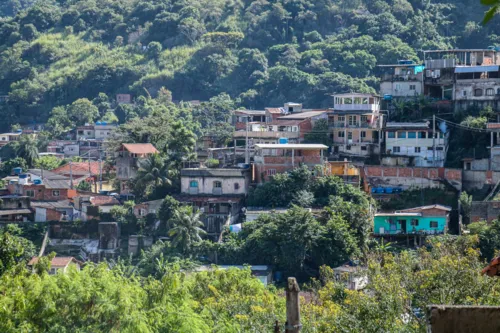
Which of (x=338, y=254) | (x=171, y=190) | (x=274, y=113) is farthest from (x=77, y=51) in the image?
(x=338, y=254)

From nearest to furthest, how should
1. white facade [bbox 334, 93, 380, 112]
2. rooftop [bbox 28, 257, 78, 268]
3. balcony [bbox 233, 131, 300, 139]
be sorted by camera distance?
rooftop [bbox 28, 257, 78, 268] < white facade [bbox 334, 93, 380, 112] < balcony [bbox 233, 131, 300, 139]

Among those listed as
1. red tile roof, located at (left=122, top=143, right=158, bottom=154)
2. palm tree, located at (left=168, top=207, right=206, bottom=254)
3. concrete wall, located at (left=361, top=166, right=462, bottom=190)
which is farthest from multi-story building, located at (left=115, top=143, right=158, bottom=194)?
concrete wall, located at (left=361, top=166, right=462, bottom=190)

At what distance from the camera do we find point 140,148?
4678 centimetres

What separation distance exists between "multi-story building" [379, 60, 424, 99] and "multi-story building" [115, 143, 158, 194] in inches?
392

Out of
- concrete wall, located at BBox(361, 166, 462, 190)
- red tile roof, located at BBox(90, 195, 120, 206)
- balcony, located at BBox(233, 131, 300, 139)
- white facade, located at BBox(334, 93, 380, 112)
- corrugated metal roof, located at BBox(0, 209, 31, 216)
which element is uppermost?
white facade, located at BBox(334, 93, 380, 112)

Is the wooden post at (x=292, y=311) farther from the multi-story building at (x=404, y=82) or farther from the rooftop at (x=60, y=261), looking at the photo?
the multi-story building at (x=404, y=82)

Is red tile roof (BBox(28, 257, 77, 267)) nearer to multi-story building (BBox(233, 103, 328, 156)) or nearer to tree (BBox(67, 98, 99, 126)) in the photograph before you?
multi-story building (BBox(233, 103, 328, 156))

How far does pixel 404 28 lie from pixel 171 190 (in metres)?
33.4

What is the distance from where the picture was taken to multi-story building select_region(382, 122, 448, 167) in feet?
135

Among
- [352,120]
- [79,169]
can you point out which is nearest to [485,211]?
[352,120]

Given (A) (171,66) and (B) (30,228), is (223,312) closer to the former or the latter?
(B) (30,228)

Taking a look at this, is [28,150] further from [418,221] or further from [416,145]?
[418,221]

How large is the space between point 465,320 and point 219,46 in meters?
69.4

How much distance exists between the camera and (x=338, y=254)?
3575 centimetres
